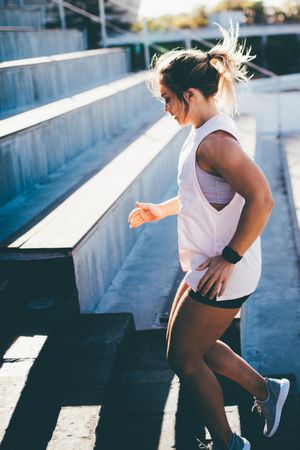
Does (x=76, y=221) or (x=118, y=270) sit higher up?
(x=76, y=221)

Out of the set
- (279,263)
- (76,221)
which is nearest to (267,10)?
(279,263)

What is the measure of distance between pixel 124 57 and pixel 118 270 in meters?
5.73

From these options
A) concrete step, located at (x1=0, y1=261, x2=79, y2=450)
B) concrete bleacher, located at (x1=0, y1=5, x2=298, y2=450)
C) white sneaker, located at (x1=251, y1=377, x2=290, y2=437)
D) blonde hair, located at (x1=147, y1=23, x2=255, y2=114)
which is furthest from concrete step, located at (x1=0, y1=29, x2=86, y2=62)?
white sneaker, located at (x1=251, y1=377, x2=290, y2=437)

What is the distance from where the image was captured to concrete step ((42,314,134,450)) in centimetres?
214

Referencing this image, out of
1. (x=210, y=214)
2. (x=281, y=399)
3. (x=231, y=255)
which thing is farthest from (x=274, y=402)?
(x=210, y=214)

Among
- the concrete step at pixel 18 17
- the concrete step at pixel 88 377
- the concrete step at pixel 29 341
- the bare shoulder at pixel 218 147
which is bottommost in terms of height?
the concrete step at pixel 88 377

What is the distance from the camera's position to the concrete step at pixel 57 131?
3896 mm

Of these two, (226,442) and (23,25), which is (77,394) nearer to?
(226,442)

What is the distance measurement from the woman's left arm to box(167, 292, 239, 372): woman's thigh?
0.29 ft

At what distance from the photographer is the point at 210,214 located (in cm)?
190

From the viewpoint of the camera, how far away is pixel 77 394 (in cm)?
236

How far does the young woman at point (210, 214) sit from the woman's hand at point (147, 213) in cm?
36

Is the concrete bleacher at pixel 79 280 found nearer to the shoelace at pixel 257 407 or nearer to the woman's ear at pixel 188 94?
the shoelace at pixel 257 407

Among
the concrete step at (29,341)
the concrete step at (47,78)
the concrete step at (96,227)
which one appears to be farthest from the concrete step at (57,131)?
the concrete step at (29,341)
